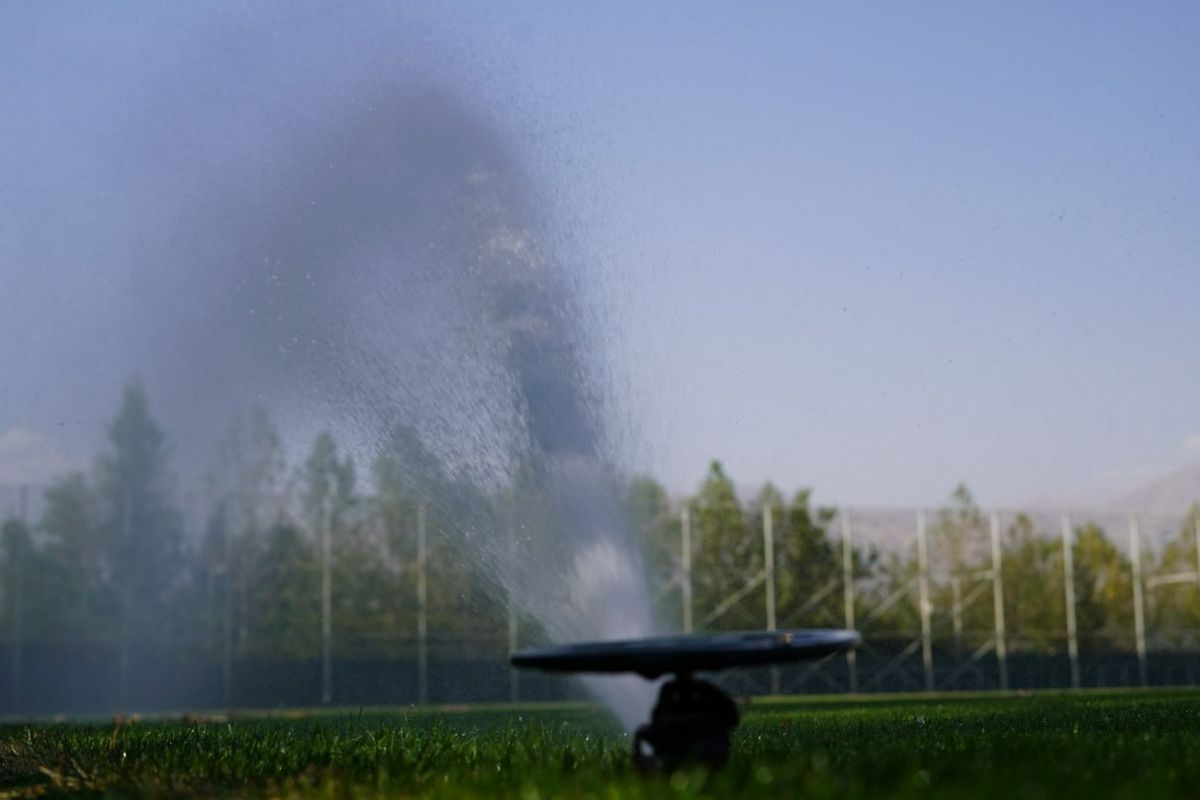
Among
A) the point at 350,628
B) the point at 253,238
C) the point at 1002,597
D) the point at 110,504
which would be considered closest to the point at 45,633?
the point at 110,504

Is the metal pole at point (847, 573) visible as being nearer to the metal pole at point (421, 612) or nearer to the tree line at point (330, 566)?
the tree line at point (330, 566)

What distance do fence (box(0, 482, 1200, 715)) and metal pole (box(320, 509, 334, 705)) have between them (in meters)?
0.04

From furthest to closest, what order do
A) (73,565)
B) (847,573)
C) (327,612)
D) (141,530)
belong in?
(847,573), (141,530), (327,612), (73,565)

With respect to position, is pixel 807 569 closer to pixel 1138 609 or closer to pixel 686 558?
pixel 686 558

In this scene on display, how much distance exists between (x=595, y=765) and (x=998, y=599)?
111 feet

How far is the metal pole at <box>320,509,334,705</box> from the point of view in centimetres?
3328

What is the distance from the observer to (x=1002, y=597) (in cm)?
3966

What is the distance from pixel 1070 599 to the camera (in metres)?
39.0

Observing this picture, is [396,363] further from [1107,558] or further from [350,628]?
[1107,558]

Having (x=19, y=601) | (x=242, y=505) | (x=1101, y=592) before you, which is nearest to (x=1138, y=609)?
(x=1101, y=592)

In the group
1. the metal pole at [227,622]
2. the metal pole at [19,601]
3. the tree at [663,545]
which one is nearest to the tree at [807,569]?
the tree at [663,545]

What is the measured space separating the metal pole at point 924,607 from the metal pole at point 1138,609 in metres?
5.62

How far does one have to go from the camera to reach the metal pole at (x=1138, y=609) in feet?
129

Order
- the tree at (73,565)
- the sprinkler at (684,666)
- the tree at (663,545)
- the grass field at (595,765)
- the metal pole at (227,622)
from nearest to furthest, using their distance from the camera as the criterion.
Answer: the grass field at (595,765), the sprinkler at (684,666), the metal pole at (227,622), the tree at (73,565), the tree at (663,545)
